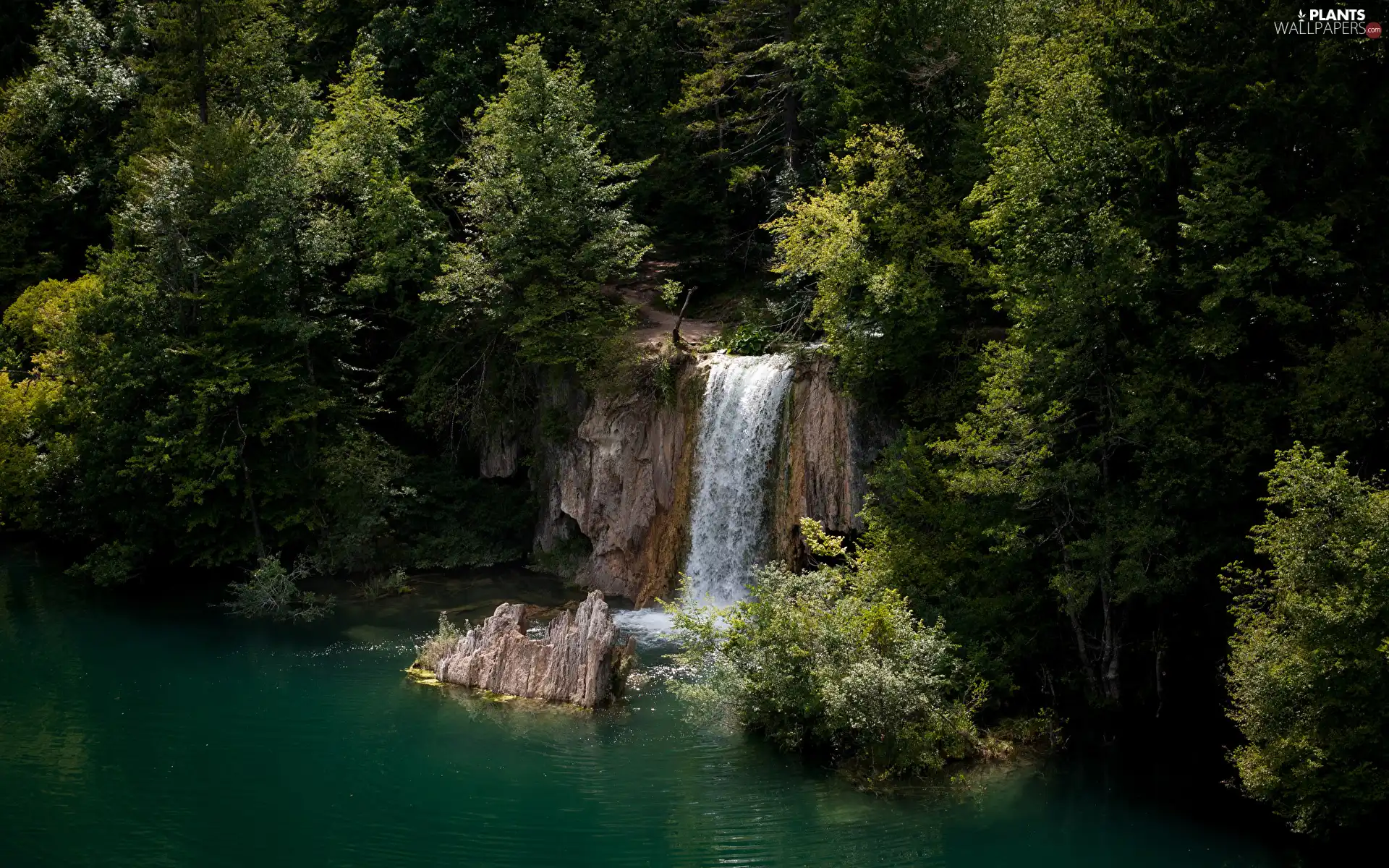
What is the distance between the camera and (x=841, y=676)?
60.4 feet

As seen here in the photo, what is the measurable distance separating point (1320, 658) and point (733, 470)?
1318 centimetres

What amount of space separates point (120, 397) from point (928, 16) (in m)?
19.0

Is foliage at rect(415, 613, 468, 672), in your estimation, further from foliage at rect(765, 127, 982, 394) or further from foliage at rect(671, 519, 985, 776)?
foliage at rect(765, 127, 982, 394)

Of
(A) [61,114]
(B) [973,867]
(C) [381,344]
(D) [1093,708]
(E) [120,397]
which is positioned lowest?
(B) [973,867]

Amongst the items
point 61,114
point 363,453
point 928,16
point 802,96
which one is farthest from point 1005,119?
point 61,114

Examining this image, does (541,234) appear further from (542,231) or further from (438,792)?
(438,792)

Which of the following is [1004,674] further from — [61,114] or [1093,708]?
[61,114]

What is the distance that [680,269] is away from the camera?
33.3 meters

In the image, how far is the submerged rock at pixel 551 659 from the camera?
21.5m

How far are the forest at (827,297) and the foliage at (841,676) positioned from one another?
176 mm

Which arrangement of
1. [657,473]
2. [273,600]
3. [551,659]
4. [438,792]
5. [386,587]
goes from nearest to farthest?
1. [438,792]
2. [551,659]
3. [273,600]
4. [657,473]
5. [386,587]

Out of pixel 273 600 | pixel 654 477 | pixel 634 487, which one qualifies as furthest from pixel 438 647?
pixel 654 477

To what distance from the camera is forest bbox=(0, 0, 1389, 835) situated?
18.1 m

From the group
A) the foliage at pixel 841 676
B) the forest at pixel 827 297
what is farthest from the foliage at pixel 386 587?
the foliage at pixel 841 676
